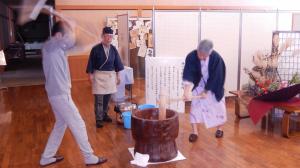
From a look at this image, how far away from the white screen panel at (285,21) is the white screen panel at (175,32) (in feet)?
5.12

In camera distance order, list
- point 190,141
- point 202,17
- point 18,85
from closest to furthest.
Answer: point 190,141
point 202,17
point 18,85

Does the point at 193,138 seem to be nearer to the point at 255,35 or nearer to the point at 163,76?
the point at 163,76

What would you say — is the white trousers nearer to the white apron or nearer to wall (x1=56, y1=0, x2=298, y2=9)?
the white apron

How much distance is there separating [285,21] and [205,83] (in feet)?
9.65

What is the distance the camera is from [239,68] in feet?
18.7

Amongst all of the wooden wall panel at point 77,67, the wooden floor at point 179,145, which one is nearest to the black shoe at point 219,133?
the wooden floor at point 179,145

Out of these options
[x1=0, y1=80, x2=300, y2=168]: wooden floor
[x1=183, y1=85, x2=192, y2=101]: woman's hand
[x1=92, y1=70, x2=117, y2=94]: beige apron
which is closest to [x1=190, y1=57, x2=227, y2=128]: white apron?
[x1=183, y1=85, x2=192, y2=101]: woman's hand

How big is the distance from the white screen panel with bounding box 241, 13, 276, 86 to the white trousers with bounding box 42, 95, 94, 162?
3.56 meters

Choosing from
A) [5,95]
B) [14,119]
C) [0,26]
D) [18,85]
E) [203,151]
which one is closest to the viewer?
[203,151]

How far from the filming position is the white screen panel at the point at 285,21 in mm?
5707

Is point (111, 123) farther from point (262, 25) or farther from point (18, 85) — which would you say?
point (18, 85)

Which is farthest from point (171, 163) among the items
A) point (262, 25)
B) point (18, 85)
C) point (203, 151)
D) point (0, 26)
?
point (0, 26)

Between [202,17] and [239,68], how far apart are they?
1137 mm

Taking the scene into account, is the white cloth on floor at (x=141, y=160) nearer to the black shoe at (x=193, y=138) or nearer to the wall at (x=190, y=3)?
the black shoe at (x=193, y=138)
